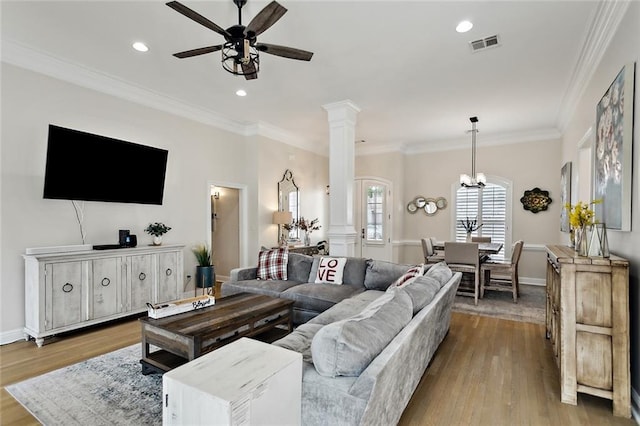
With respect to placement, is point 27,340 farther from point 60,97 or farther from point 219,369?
point 219,369

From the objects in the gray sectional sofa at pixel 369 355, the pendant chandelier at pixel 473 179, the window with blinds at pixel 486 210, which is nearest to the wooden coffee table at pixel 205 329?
the gray sectional sofa at pixel 369 355

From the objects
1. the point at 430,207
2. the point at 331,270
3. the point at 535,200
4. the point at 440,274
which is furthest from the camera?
the point at 430,207

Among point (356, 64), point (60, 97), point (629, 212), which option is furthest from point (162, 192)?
point (629, 212)

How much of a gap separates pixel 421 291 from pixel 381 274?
146 centimetres

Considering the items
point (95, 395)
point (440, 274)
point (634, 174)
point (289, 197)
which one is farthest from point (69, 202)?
point (634, 174)

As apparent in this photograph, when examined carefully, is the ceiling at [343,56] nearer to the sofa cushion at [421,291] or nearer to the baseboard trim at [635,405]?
the sofa cushion at [421,291]

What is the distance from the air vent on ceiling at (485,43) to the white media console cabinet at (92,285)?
447 centimetres

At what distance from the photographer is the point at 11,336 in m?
3.45

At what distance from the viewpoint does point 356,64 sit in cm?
375

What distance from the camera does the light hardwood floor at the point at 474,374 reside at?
2.18 m

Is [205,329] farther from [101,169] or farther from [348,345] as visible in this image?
[101,169]

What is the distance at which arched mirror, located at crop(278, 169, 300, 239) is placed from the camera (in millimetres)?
6727

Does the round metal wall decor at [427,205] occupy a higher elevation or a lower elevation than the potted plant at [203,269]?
higher

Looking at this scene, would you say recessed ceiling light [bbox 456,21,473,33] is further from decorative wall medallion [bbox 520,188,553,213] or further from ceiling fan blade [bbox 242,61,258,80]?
decorative wall medallion [bbox 520,188,553,213]
